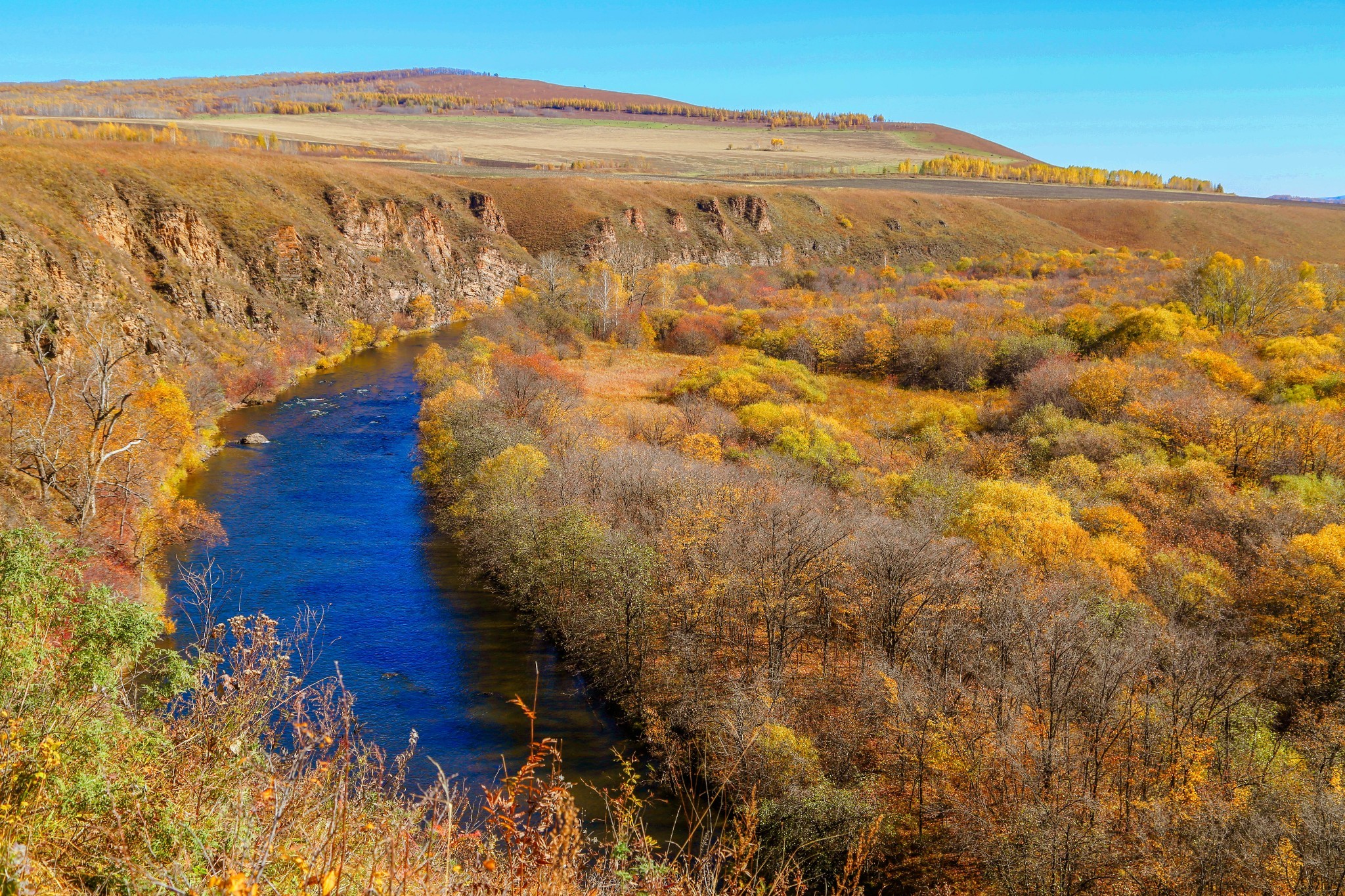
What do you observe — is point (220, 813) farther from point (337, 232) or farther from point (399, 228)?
point (399, 228)

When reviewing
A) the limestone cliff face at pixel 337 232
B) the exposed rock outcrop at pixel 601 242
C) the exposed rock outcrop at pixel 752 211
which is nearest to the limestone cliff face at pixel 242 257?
the limestone cliff face at pixel 337 232

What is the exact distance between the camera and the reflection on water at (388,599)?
23641mm

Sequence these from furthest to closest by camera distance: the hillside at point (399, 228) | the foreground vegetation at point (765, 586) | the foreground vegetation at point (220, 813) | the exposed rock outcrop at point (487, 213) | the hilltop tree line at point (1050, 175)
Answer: the hilltop tree line at point (1050, 175), the exposed rock outcrop at point (487, 213), the hillside at point (399, 228), the foreground vegetation at point (765, 586), the foreground vegetation at point (220, 813)

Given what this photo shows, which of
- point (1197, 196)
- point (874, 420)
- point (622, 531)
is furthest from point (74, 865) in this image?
point (1197, 196)

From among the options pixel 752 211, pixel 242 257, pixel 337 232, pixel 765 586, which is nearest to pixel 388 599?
pixel 765 586

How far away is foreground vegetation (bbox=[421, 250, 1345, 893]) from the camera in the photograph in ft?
56.6

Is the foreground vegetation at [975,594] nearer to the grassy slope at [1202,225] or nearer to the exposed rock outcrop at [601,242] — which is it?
the exposed rock outcrop at [601,242]

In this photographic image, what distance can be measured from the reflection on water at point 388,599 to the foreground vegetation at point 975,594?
1645mm

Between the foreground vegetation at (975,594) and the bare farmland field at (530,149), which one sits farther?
the bare farmland field at (530,149)

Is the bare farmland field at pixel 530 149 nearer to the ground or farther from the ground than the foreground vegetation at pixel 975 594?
farther from the ground

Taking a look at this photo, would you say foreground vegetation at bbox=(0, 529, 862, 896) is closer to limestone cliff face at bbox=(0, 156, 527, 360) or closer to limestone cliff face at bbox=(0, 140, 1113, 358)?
limestone cliff face at bbox=(0, 140, 1113, 358)

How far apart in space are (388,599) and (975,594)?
844 inches

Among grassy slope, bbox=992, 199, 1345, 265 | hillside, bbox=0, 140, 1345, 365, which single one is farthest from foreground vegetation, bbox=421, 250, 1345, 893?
grassy slope, bbox=992, 199, 1345, 265

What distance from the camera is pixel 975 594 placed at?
24016 mm
